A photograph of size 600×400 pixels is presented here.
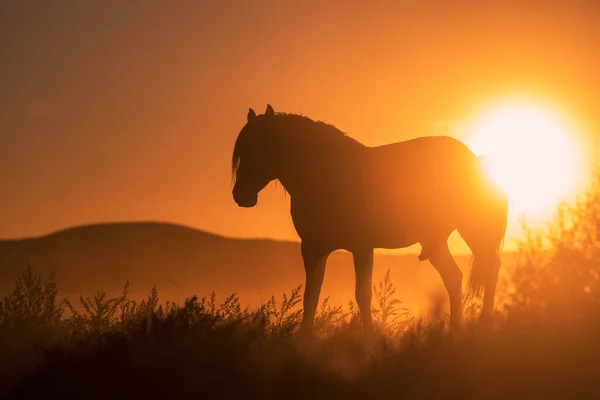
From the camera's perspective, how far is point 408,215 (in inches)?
451

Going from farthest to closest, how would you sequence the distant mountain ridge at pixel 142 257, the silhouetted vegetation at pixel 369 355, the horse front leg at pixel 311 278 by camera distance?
the distant mountain ridge at pixel 142 257 → the horse front leg at pixel 311 278 → the silhouetted vegetation at pixel 369 355

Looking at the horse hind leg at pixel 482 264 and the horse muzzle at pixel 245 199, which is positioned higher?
the horse muzzle at pixel 245 199

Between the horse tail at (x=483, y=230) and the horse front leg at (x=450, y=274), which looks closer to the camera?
the horse front leg at (x=450, y=274)

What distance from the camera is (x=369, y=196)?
1116 cm

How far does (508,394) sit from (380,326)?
3.89 metres

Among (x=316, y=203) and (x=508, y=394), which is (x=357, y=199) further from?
(x=508, y=394)

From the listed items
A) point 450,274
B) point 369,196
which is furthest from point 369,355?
point 450,274

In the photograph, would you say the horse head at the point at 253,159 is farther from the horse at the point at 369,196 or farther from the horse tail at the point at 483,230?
the horse tail at the point at 483,230

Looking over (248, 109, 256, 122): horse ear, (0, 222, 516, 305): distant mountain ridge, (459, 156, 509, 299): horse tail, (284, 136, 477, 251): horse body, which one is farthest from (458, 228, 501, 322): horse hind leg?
(0, 222, 516, 305): distant mountain ridge

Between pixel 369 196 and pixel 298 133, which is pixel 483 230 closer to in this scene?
pixel 369 196

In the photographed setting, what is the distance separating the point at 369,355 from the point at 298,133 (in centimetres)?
403

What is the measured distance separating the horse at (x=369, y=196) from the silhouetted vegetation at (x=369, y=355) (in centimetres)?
129

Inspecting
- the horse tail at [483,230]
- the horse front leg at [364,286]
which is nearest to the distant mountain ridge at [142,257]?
the horse tail at [483,230]

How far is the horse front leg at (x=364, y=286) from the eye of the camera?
10.3 meters
